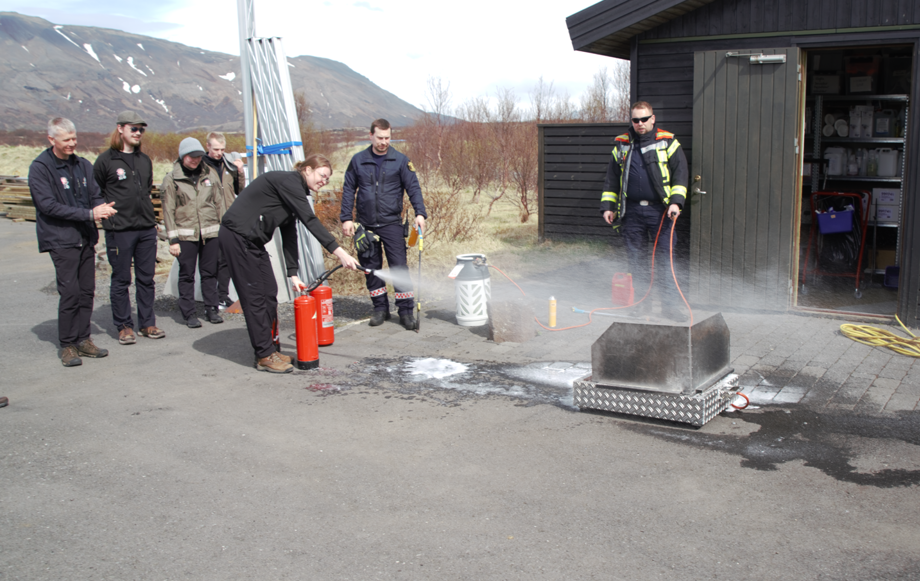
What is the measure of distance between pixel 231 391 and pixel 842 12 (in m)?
6.84

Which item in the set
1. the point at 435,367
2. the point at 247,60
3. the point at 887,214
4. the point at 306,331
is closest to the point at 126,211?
the point at 306,331

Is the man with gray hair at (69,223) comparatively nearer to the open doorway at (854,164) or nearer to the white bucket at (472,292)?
the white bucket at (472,292)

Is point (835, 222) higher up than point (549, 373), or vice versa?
point (835, 222)

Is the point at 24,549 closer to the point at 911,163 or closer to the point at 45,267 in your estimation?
the point at 911,163

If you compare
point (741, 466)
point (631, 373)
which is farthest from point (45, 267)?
point (741, 466)

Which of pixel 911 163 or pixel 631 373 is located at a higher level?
pixel 911 163

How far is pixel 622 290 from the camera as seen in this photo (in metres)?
8.16

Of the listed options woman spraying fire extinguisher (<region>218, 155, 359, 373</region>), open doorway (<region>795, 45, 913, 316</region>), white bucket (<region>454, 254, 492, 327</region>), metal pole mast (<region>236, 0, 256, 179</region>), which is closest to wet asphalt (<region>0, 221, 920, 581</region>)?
woman spraying fire extinguisher (<region>218, 155, 359, 373</region>)

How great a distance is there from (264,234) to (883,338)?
5.53 metres

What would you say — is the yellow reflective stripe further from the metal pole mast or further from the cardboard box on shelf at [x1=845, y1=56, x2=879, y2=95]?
the metal pole mast

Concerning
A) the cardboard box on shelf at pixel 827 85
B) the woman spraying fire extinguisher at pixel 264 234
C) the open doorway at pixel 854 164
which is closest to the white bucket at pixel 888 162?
the open doorway at pixel 854 164

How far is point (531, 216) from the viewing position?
19.4 metres

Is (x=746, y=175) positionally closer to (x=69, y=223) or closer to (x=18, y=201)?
(x=69, y=223)

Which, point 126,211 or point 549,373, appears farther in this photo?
point 126,211
